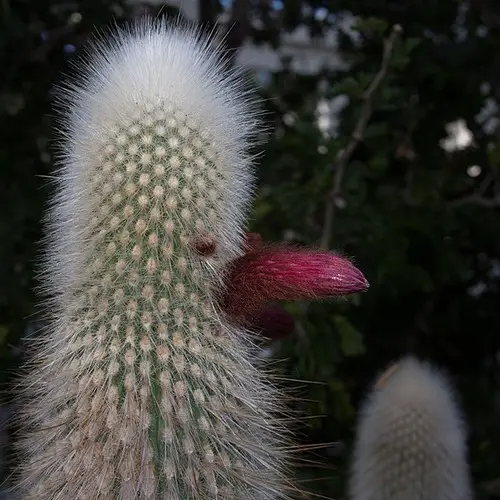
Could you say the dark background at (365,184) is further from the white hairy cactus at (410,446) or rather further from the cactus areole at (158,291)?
the cactus areole at (158,291)

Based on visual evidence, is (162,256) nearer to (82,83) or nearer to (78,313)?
(78,313)

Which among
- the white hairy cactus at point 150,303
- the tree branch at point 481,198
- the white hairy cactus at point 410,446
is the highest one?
the tree branch at point 481,198

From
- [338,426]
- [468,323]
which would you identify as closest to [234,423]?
[338,426]

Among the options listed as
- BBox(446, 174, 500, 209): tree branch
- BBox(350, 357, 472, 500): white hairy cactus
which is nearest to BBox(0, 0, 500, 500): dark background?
BBox(446, 174, 500, 209): tree branch

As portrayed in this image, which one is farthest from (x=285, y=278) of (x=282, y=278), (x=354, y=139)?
(x=354, y=139)

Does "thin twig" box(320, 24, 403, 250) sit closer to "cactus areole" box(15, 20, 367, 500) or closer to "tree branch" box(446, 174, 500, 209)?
"tree branch" box(446, 174, 500, 209)

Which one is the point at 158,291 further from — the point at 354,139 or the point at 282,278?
the point at 354,139

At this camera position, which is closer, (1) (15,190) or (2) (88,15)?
(1) (15,190)

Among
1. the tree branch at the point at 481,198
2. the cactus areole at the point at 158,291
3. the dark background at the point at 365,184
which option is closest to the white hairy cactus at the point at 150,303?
the cactus areole at the point at 158,291
